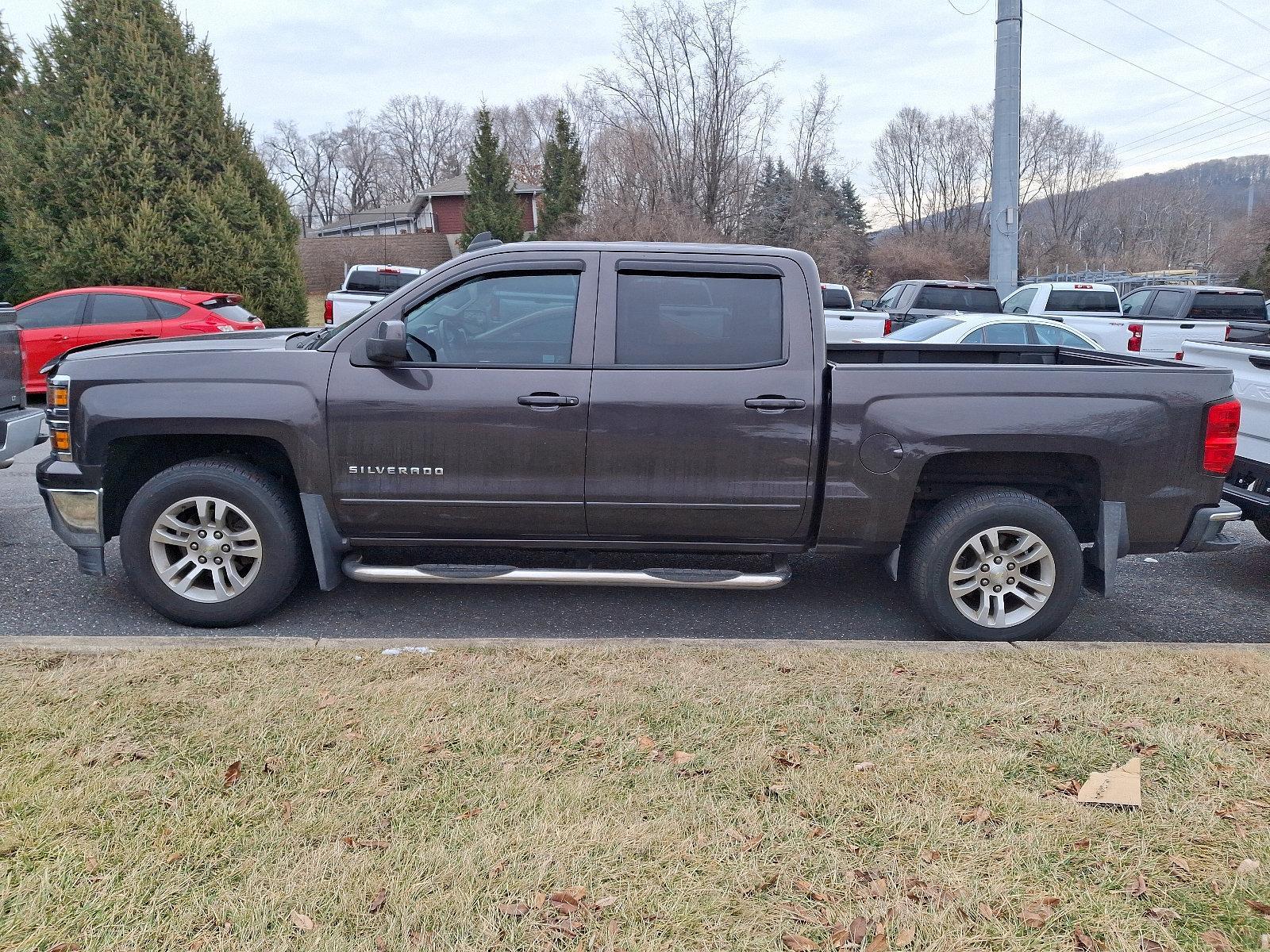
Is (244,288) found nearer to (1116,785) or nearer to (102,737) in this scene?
(102,737)

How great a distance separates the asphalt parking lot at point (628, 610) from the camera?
5.14m

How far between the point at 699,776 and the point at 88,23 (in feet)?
60.9

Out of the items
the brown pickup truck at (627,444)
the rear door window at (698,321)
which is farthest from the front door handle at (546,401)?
the rear door window at (698,321)

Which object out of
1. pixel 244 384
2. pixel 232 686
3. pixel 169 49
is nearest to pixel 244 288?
pixel 169 49

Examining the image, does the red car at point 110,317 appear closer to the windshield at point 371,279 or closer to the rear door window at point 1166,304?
the windshield at point 371,279

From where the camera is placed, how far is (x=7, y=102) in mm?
19203

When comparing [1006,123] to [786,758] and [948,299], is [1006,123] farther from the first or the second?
[786,758]

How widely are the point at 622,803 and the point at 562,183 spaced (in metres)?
47.2

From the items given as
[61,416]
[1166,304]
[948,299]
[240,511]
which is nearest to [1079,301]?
[1166,304]

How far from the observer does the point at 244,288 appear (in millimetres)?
17875

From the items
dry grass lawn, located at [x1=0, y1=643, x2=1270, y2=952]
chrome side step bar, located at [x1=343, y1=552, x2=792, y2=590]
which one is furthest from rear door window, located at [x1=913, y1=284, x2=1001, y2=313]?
dry grass lawn, located at [x1=0, y1=643, x2=1270, y2=952]

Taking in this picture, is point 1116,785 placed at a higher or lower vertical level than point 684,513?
lower

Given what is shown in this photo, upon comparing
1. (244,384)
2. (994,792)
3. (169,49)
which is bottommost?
(994,792)

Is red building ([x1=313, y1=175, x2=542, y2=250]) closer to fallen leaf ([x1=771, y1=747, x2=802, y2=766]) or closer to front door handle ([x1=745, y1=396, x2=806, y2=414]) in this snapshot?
front door handle ([x1=745, y1=396, x2=806, y2=414])
